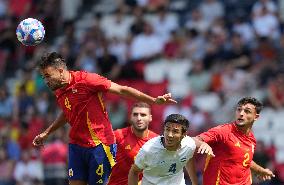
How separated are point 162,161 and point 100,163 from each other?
2.93 ft

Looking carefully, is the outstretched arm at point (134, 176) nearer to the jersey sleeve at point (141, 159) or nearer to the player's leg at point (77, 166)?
the jersey sleeve at point (141, 159)

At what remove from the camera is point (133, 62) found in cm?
2102

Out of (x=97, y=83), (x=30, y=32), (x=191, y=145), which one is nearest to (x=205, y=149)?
(x=191, y=145)

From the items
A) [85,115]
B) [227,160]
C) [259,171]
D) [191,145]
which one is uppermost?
[85,115]

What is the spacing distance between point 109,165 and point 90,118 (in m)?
0.65

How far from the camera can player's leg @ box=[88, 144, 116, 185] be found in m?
11.1

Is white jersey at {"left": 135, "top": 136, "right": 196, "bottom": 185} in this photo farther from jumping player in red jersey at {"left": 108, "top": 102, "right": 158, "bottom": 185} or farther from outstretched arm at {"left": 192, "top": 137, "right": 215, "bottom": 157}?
jumping player in red jersey at {"left": 108, "top": 102, "right": 158, "bottom": 185}

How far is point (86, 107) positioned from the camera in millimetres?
11047

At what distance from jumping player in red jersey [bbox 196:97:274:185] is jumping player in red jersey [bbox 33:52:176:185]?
1236 millimetres

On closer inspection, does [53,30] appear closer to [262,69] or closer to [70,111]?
[262,69]

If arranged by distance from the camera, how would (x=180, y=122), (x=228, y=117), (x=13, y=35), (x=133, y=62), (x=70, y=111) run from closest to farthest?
(x=180, y=122)
(x=70, y=111)
(x=228, y=117)
(x=133, y=62)
(x=13, y=35)

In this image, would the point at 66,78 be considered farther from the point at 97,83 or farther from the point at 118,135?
the point at 118,135

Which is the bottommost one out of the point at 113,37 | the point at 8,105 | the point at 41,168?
the point at 41,168

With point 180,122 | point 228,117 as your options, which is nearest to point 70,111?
point 180,122
